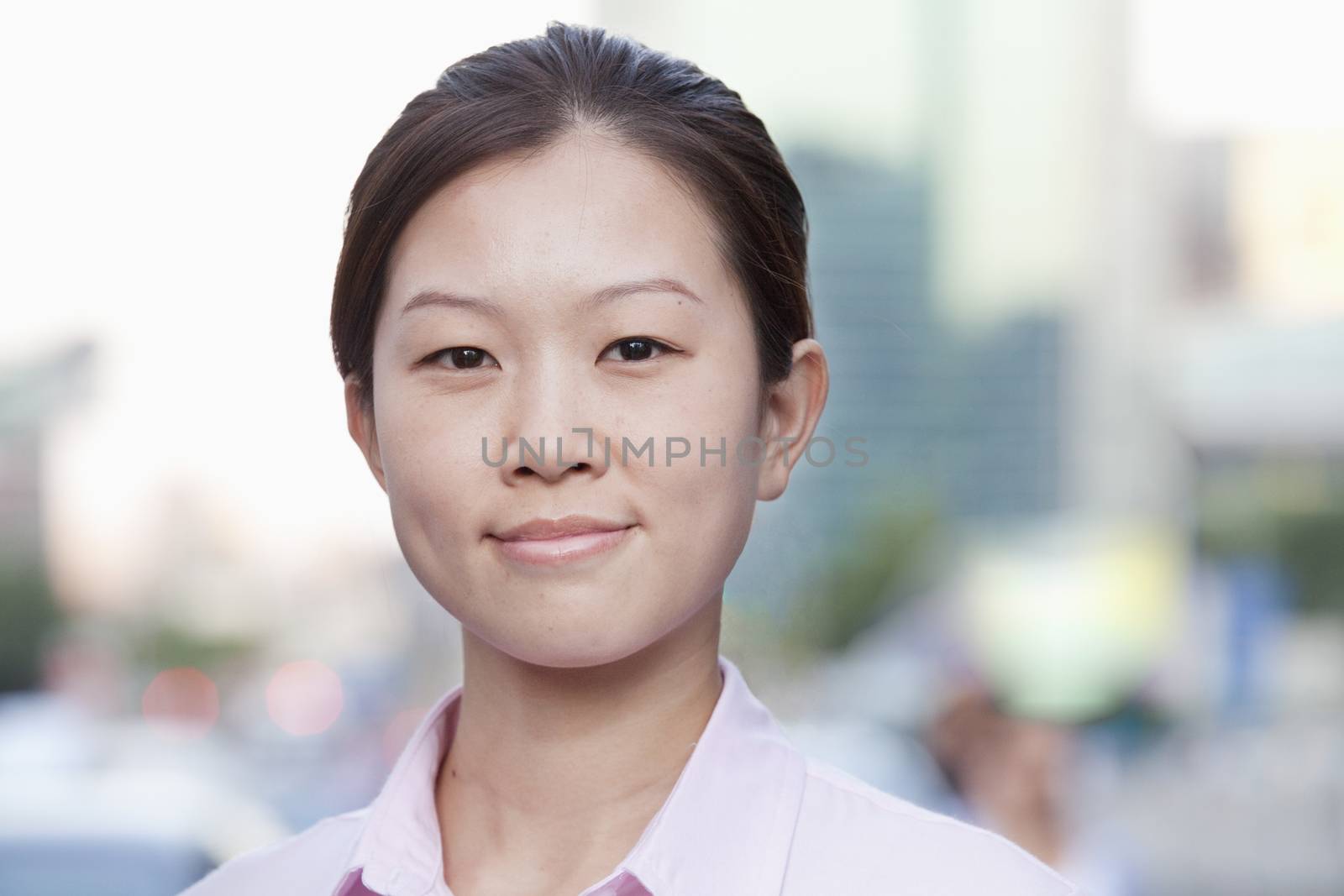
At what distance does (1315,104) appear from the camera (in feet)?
88.1

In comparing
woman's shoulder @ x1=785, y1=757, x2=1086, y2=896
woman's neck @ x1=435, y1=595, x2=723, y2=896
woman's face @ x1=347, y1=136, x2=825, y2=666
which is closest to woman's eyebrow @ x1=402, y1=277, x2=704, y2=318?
woman's face @ x1=347, y1=136, x2=825, y2=666

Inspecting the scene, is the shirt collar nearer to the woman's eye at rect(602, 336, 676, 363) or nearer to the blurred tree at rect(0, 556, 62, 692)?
the woman's eye at rect(602, 336, 676, 363)

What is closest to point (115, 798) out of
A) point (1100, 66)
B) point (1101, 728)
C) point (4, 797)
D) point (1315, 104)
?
point (4, 797)

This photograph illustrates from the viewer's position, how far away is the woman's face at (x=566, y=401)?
1203 millimetres

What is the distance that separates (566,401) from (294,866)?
0.61 m

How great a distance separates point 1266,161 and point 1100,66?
515 cm

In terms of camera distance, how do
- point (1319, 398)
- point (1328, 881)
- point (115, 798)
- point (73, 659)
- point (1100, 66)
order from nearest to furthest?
1. point (115, 798)
2. point (1328, 881)
3. point (73, 659)
4. point (1319, 398)
5. point (1100, 66)

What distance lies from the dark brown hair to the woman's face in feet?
0.08

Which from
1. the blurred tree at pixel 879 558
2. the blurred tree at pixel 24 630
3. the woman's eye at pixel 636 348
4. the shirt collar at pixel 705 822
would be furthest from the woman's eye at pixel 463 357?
the blurred tree at pixel 879 558

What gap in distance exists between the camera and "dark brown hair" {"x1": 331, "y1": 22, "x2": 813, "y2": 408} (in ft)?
4.21

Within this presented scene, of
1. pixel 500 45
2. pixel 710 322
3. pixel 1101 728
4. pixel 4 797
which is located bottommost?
pixel 1101 728

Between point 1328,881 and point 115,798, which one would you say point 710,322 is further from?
point 1328,881

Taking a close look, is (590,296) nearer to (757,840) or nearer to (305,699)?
(757,840)

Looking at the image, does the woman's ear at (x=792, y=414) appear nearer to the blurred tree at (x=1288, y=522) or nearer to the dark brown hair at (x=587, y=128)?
the dark brown hair at (x=587, y=128)
